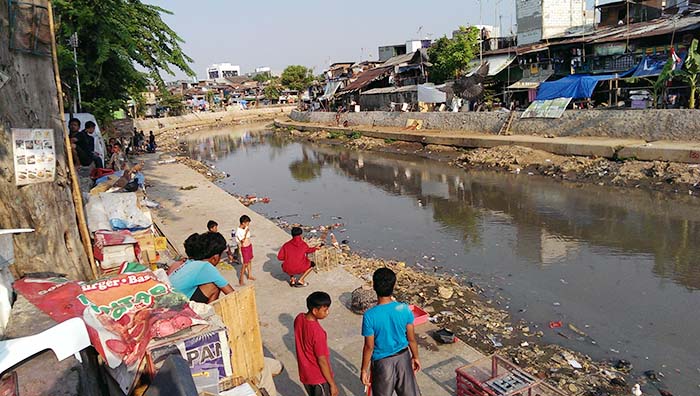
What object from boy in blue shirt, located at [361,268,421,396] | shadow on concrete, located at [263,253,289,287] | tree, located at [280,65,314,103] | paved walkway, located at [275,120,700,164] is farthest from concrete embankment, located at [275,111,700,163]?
tree, located at [280,65,314,103]

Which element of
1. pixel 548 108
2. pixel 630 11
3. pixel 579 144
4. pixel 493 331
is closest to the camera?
pixel 493 331

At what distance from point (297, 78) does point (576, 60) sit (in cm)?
4633

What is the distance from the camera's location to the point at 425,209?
14.6 metres

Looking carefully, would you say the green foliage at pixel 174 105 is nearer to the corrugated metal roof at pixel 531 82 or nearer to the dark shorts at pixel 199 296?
the corrugated metal roof at pixel 531 82

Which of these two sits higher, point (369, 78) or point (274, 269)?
point (369, 78)

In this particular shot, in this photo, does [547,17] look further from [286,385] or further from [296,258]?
[286,385]

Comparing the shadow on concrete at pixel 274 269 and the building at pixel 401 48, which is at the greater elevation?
the building at pixel 401 48

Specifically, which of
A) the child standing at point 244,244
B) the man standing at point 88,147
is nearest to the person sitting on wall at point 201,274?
the child standing at point 244,244

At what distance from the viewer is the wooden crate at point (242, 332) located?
384cm

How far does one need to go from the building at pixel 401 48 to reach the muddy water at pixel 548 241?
28.6m

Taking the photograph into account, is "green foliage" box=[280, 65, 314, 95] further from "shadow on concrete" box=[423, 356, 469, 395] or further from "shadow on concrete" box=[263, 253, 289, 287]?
"shadow on concrete" box=[423, 356, 469, 395]

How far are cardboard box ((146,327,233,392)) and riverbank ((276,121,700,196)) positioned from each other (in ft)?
47.8

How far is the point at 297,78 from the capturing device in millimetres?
65438

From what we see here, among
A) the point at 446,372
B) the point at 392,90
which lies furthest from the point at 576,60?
the point at 446,372
